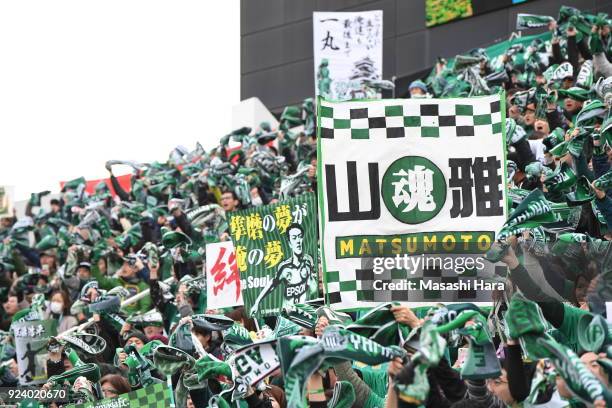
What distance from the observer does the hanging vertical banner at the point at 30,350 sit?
34.7ft

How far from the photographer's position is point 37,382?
10.1 m

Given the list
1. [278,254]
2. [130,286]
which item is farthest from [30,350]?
[278,254]

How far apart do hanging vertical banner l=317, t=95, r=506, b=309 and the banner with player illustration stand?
1.69 metres

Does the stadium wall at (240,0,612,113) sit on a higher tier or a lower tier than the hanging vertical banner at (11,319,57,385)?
higher

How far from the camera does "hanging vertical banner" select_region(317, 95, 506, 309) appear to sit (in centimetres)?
641

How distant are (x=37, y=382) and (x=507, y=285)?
5230 mm

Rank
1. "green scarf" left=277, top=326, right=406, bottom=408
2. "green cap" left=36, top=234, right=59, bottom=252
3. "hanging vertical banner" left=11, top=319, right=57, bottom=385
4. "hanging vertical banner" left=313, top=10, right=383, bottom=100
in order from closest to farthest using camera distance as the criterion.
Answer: "green scarf" left=277, top=326, right=406, bottom=408, "hanging vertical banner" left=11, top=319, right=57, bottom=385, "green cap" left=36, top=234, right=59, bottom=252, "hanging vertical banner" left=313, top=10, right=383, bottom=100

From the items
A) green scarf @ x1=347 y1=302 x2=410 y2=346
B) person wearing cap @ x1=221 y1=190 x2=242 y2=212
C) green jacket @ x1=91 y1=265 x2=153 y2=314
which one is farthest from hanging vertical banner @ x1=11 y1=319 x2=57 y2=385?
green scarf @ x1=347 y1=302 x2=410 y2=346

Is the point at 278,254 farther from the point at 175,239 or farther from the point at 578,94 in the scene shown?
the point at 175,239

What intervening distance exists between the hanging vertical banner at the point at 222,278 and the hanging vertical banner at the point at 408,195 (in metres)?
3.24

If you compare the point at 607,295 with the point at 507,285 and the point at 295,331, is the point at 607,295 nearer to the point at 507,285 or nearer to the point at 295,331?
the point at 507,285

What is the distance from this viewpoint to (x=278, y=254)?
8609 mm

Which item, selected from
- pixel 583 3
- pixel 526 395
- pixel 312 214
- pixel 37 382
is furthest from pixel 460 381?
pixel 583 3
